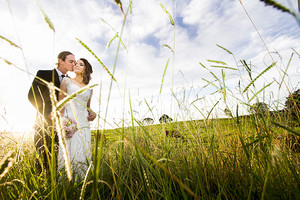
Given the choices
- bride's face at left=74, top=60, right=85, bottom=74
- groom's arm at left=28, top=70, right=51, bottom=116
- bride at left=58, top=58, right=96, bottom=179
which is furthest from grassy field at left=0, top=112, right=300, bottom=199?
bride's face at left=74, top=60, right=85, bottom=74

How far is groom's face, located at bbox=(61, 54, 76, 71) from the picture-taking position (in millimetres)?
4066

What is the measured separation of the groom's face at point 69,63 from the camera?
407 centimetres

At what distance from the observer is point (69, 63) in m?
4.11

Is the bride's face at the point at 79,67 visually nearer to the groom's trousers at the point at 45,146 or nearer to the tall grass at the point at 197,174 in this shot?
the groom's trousers at the point at 45,146

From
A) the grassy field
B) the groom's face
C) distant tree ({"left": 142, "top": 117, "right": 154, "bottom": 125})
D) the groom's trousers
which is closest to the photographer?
the groom's trousers

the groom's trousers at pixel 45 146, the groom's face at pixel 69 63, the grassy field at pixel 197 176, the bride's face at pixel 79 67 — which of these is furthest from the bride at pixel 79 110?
the grassy field at pixel 197 176

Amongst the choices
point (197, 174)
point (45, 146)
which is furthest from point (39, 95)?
point (197, 174)

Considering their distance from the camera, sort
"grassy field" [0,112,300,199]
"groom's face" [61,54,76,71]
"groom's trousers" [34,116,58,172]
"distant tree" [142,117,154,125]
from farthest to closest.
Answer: "groom's face" [61,54,76,71]
"distant tree" [142,117,154,125]
"grassy field" [0,112,300,199]
"groom's trousers" [34,116,58,172]

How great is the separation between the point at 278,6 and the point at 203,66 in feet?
3.82

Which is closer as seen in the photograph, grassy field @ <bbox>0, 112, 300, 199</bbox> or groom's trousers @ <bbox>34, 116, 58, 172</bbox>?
groom's trousers @ <bbox>34, 116, 58, 172</bbox>

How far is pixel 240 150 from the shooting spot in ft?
4.70

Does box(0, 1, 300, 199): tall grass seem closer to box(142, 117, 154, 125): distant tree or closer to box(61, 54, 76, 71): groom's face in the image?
box(142, 117, 154, 125): distant tree

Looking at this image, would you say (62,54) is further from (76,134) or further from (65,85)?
(76,134)

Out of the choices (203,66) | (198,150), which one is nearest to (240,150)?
(198,150)
